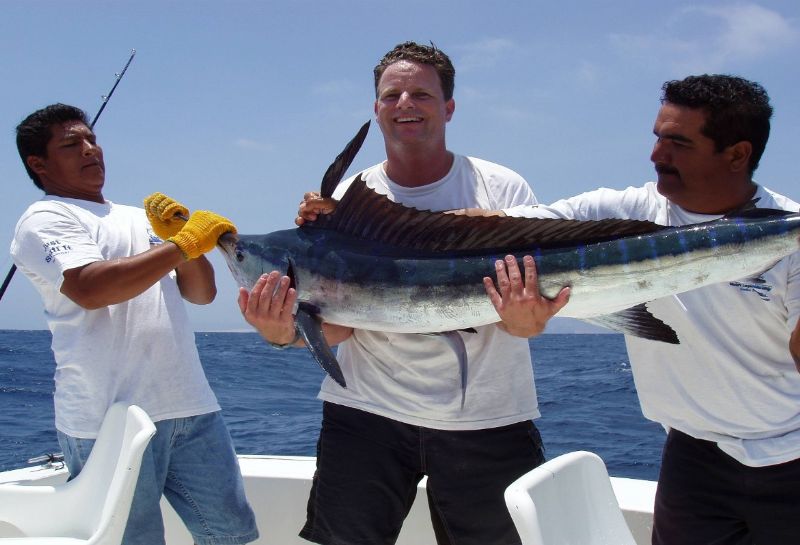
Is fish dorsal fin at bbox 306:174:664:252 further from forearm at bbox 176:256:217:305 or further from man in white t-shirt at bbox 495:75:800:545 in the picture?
forearm at bbox 176:256:217:305

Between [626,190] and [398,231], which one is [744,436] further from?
[398,231]

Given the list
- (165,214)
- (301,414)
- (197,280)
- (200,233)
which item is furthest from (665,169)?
(301,414)

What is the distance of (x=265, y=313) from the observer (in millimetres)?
2461

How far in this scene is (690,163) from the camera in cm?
235

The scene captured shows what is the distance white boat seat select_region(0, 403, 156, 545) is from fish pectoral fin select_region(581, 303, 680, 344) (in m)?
1.48

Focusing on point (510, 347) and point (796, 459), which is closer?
point (796, 459)

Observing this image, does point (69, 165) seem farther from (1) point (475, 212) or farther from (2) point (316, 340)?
(1) point (475, 212)

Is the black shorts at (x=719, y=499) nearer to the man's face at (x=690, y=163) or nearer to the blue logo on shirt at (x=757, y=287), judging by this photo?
the blue logo on shirt at (x=757, y=287)

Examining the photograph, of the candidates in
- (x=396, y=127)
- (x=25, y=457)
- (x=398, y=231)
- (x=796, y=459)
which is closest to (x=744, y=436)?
(x=796, y=459)

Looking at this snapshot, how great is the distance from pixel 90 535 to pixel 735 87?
8.45 ft

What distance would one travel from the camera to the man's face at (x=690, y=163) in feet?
7.67

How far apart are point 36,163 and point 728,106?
8.47 feet

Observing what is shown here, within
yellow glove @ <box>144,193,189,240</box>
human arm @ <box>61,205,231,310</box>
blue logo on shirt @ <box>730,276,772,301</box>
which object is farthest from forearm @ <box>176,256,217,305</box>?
blue logo on shirt @ <box>730,276,772,301</box>

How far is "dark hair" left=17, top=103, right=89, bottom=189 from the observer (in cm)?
310
